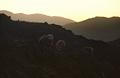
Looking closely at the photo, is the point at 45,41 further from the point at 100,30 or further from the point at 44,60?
the point at 100,30

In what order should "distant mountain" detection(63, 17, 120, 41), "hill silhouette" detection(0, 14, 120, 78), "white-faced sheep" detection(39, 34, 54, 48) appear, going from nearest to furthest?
1. "hill silhouette" detection(0, 14, 120, 78)
2. "white-faced sheep" detection(39, 34, 54, 48)
3. "distant mountain" detection(63, 17, 120, 41)

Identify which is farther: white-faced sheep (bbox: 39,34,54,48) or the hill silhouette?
white-faced sheep (bbox: 39,34,54,48)

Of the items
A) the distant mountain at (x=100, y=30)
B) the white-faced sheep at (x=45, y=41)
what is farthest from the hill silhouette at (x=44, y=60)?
the distant mountain at (x=100, y=30)

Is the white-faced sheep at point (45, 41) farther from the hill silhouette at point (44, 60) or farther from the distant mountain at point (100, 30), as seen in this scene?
the distant mountain at point (100, 30)

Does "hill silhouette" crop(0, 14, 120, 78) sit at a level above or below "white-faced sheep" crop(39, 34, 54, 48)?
below

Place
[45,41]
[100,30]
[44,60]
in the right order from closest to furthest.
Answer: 1. [44,60]
2. [45,41]
3. [100,30]

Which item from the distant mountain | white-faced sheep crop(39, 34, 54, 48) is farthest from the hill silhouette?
the distant mountain

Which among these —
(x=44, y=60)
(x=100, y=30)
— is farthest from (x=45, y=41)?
(x=100, y=30)

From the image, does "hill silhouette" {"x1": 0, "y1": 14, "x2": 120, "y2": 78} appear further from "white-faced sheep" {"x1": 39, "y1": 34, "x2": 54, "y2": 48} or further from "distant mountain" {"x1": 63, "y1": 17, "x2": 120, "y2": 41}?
"distant mountain" {"x1": 63, "y1": 17, "x2": 120, "y2": 41}

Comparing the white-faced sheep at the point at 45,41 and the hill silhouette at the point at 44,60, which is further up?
the white-faced sheep at the point at 45,41

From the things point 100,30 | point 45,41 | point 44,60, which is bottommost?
point 44,60

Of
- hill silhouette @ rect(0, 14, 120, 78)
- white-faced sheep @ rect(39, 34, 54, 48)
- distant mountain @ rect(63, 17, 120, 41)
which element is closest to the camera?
hill silhouette @ rect(0, 14, 120, 78)
